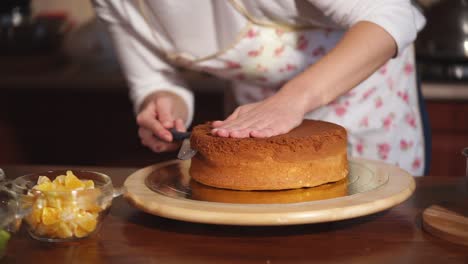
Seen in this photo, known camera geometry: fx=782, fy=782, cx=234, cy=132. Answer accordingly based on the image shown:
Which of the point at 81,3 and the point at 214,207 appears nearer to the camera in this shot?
the point at 214,207

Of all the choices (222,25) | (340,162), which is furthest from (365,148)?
(340,162)

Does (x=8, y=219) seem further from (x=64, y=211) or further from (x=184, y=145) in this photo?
(x=184, y=145)

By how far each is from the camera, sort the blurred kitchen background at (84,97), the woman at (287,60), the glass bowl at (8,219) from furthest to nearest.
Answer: the blurred kitchen background at (84,97)
the woman at (287,60)
the glass bowl at (8,219)

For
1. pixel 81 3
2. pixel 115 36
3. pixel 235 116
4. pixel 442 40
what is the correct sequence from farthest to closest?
1. pixel 81 3
2. pixel 442 40
3. pixel 115 36
4. pixel 235 116

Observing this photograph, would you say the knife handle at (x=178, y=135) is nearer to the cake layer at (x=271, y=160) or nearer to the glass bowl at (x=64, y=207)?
the cake layer at (x=271, y=160)

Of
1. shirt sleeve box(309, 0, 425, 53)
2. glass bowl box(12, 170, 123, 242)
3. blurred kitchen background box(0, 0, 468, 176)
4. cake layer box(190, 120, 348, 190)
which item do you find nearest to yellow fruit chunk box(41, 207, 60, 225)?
glass bowl box(12, 170, 123, 242)

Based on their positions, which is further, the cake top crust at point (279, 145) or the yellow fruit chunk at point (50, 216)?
the cake top crust at point (279, 145)

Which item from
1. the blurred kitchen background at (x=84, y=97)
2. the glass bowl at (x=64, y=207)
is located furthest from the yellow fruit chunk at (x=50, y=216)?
the blurred kitchen background at (x=84, y=97)

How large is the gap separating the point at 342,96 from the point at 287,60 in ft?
0.53

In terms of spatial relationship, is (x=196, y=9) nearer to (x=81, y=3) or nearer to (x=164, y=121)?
(x=164, y=121)

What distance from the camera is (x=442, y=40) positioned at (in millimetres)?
2510

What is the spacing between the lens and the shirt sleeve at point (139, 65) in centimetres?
179

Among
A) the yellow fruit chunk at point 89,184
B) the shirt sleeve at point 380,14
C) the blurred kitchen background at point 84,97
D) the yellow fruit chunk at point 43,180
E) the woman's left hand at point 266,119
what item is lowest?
the blurred kitchen background at point 84,97

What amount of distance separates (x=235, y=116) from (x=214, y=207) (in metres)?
0.27
